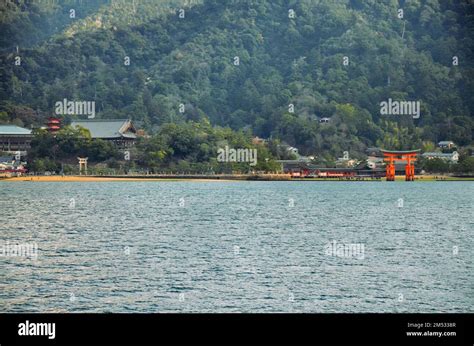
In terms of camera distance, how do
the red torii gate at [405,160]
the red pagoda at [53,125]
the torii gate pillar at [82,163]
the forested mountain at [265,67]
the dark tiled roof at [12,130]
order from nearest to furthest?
1. the red torii gate at [405,160]
2. the torii gate pillar at [82,163]
3. the red pagoda at [53,125]
4. the dark tiled roof at [12,130]
5. the forested mountain at [265,67]

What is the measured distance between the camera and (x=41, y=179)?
88500mm

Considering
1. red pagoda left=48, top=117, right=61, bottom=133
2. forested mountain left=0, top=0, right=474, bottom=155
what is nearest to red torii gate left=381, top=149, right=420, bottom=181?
forested mountain left=0, top=0, right=474, bottom=155

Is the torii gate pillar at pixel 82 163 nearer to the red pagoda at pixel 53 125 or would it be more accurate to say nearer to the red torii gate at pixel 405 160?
the red pagoda at pixel 53 125

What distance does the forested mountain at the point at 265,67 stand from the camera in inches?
4547

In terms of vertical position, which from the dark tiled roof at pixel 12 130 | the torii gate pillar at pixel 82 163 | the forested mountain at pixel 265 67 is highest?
the forested mountain at pixel 265 67

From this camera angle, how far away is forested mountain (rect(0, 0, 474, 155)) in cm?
11550

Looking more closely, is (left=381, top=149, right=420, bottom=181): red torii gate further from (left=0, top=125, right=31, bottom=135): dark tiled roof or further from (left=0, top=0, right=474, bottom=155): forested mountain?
(left=0, top=125, right=31, bottom=135): dark tiled roof

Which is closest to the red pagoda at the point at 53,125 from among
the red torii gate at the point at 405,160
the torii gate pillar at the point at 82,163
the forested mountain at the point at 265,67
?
the torii gate pillar at the point at 82,163

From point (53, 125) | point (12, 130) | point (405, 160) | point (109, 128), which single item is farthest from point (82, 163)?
point (405, 160)

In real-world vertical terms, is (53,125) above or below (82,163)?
above

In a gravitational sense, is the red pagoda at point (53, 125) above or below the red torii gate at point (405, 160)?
above

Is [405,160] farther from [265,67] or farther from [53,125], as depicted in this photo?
[265,67]

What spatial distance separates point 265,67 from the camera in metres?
145
